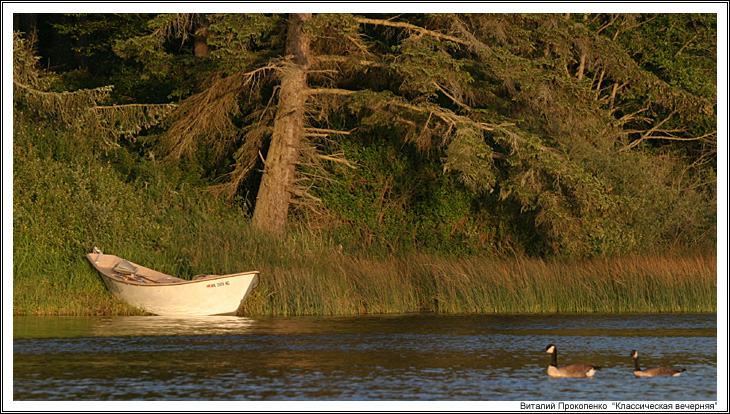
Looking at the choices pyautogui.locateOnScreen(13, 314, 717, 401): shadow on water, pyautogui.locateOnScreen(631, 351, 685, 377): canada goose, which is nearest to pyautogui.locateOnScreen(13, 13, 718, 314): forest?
pyautogui.locateOnScreen(13, 314, 717, 401): shadow on water

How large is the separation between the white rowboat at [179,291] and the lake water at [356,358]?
23.8 inches

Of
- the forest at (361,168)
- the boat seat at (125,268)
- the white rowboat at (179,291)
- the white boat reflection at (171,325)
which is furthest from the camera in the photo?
the forest at (361,168)

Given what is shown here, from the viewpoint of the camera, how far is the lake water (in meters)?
12.7

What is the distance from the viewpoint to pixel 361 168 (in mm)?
29844

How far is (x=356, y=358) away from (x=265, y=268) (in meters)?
8.06

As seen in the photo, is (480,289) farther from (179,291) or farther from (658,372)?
(658,372)

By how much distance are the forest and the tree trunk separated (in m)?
0.06

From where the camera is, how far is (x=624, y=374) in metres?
14.1

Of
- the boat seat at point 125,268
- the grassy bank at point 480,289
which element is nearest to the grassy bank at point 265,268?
the grassy bank at point 480,289

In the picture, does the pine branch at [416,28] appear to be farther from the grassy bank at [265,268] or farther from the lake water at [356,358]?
the lake water at [356,358]

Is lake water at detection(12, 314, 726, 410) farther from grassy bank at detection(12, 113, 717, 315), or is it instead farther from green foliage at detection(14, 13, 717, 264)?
green foliage at detection(14, 13, 717, 264)

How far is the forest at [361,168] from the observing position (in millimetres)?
23250

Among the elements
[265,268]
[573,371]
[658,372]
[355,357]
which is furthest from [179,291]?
[658,372]

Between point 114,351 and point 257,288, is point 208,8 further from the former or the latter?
point 114,351
